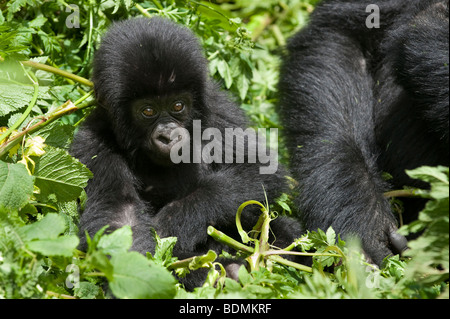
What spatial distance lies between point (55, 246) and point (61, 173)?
37.8 inches

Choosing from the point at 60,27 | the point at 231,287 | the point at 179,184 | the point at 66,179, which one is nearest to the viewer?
the point at 231,287

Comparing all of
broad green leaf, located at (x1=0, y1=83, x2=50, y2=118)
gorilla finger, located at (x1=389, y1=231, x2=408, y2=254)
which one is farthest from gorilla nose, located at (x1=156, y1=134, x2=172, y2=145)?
gorilla finger, located at (x1=389, y1=231, x2=408, y2=254)

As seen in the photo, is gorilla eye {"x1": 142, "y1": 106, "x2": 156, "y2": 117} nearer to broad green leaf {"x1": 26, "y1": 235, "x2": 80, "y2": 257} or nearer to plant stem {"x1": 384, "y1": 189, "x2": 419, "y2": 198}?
broad green leaf {"x1": 26, "y1": 235, "x2": 80, "y2": 257}

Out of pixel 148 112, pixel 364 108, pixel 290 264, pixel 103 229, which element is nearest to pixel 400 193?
pixel 364 108

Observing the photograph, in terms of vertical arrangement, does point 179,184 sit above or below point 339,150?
below

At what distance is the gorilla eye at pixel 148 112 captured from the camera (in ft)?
11.1

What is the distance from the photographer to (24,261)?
7.55 ft

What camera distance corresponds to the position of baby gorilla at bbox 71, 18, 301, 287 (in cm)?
327

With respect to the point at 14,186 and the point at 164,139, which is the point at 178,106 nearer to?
the point at 164,139

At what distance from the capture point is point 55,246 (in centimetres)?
220

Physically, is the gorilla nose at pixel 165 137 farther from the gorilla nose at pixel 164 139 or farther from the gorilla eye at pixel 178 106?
the gorilla eye at pixel 178 106
